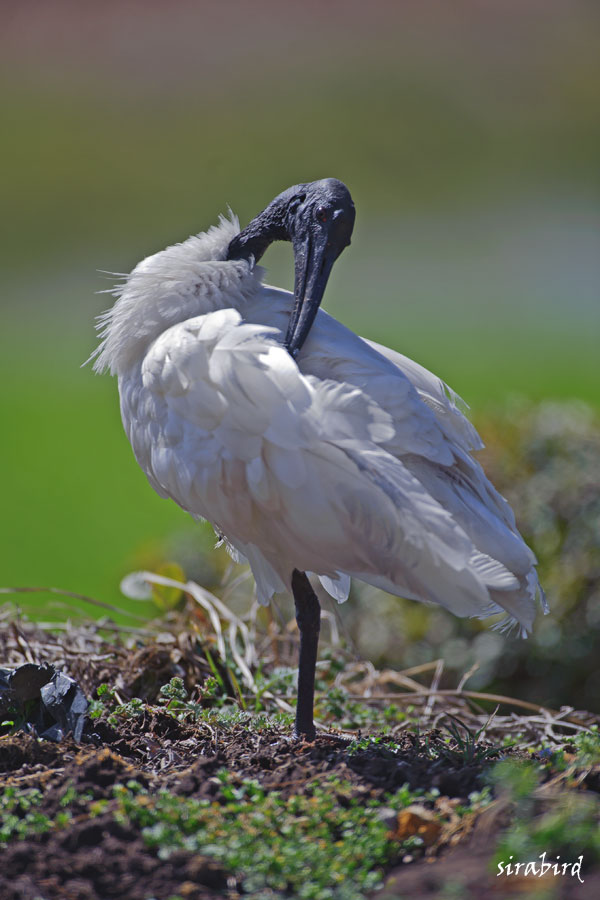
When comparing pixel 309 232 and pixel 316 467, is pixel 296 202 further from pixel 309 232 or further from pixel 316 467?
pixel 316 467

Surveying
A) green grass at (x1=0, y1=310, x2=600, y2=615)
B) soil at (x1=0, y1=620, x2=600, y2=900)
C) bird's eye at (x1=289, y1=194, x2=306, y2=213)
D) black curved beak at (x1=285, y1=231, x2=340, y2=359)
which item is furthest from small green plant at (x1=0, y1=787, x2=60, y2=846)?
green grass at (x1=0, y1=310, x2=600, y2=615)

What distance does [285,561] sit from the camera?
347 cm

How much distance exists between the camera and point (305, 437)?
9.51 feet

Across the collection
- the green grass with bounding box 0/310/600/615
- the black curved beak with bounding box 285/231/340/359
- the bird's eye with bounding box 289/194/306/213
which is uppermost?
the bird's eye with bounding box 289/194/306/213

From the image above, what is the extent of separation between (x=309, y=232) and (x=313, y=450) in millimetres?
1042

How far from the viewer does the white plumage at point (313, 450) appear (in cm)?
283

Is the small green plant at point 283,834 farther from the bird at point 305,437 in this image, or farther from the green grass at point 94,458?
the green grass at point 94,458

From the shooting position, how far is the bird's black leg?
3.43 meters

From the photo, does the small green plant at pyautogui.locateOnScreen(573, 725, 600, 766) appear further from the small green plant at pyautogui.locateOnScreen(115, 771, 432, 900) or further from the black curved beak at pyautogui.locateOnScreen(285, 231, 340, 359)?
the black curved beak at pyautogui.locateOnScreen(285, 231, 340, 359)

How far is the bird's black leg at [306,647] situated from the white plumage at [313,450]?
0.11 metres

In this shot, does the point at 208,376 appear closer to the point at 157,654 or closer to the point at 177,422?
the point at 177,422

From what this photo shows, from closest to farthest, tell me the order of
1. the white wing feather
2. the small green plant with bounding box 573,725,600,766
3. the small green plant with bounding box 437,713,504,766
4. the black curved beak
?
the small green plant with bounding box 573,725,600,766, the white wing feather, the small green plant with bounding box 437,713,504,766, the black curved beak

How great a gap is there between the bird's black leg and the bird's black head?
959mm

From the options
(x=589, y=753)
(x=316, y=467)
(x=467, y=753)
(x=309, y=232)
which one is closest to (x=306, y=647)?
(x=467, y=753)
